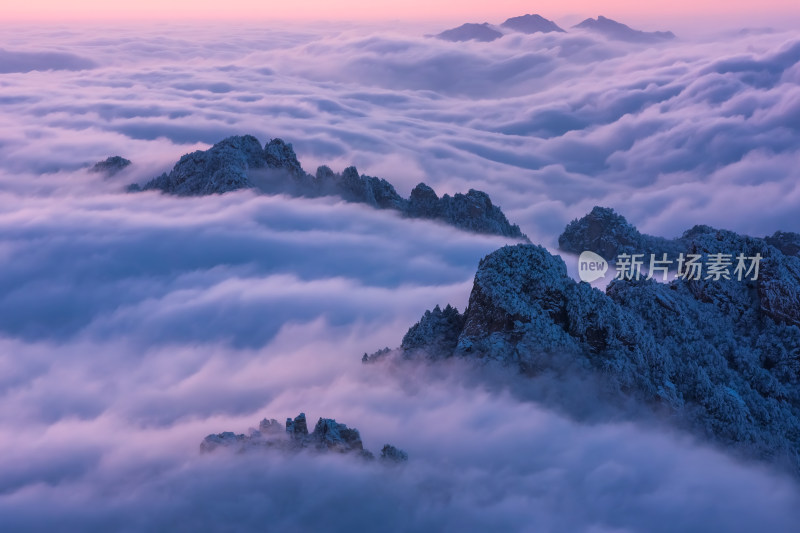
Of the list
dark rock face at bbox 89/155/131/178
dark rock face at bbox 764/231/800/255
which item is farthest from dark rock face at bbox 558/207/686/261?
dark rock face at bbox 89/155/131/178

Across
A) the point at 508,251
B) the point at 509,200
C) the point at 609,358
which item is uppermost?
the point at 508,251

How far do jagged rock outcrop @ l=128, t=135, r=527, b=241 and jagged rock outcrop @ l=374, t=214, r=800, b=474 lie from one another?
103 ft

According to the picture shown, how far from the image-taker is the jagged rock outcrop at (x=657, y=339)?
17281 millimetres

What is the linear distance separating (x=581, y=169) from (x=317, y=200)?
13277cm

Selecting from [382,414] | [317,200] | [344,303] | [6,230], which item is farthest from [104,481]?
[6,230]

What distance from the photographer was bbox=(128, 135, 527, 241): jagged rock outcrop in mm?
52156

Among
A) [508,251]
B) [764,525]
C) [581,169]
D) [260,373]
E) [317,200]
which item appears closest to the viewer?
[764,525]

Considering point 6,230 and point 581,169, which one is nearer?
point 6,230

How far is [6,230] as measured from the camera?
5800cm

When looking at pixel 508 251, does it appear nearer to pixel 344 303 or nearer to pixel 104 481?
pixel 104 481
